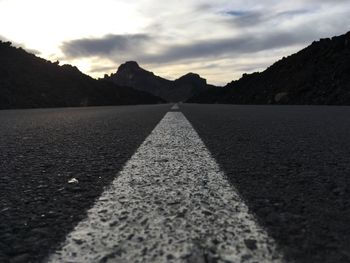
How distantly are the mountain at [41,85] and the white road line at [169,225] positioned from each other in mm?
37090

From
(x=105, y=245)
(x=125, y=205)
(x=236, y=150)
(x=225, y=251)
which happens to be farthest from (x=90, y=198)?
(x=236, y=150)

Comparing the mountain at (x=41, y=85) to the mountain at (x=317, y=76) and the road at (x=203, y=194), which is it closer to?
the mountain at (x=317, y=76)

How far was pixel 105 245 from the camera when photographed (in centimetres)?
136

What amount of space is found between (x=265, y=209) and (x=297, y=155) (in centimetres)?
184

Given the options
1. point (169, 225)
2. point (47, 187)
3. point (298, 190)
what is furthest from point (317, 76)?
point (169, 225)

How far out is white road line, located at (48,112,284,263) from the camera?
1.28m

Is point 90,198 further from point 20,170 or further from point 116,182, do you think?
point 20,170

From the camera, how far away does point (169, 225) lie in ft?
5.09

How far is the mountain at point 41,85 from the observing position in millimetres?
44594

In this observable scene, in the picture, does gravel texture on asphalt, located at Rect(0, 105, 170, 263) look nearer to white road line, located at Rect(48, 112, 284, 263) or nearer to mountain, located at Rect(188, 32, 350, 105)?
white road line, located at Rect(48, 112, 284, 263)

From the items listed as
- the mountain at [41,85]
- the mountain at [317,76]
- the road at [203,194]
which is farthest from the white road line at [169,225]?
the mountain at [41,85]

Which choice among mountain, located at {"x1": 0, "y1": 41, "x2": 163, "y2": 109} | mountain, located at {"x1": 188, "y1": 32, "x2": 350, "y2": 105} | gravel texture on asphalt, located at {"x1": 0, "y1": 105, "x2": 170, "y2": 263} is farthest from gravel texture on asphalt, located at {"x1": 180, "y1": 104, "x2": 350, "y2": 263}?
mountain, located at {"x1": 0, "y1": 41, "x2": 163, "y2": 109}

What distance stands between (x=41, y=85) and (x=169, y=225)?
5934 cm

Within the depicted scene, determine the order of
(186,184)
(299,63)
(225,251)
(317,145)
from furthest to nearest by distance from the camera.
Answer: (299,63) < (317,145) < (186,184) < (225,251)
